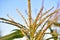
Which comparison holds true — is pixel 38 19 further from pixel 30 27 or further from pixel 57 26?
pixel 57 26

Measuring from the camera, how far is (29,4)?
114cm

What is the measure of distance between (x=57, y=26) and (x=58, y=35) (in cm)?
15

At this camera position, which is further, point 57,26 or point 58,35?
point 57,26

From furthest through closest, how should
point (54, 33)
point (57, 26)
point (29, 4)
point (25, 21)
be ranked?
point (57, 26) < point (54, 33) < point (25, 21) < point (29, 4)

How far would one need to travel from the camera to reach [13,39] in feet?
5.32

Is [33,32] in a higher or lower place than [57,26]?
lower

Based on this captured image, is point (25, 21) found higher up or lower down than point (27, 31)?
higher up

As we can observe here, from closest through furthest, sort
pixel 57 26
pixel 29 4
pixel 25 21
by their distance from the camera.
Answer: pixel 29 4, pixel 25 21, pixel 57 26

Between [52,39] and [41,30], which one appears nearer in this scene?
[41,30]

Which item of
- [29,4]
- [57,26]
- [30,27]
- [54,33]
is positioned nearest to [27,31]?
[30,27]

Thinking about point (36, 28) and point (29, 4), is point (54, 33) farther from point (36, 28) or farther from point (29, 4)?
point (29, 4)

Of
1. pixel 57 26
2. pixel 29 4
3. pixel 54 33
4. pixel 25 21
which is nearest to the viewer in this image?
pixel 29 4

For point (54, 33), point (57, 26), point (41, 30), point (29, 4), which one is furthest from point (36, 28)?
point (57, 26)

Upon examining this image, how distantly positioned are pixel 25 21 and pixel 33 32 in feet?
0.50
